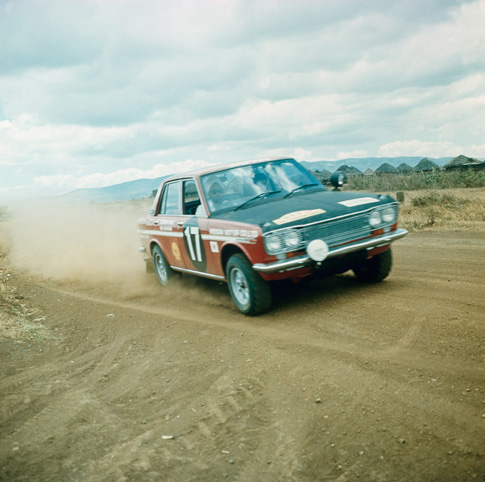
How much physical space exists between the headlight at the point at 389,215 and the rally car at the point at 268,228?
12 millimetres

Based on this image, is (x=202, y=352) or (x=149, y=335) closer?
(x=202, y=352)

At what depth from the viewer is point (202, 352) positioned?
4.99m

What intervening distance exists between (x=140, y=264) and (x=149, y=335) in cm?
616

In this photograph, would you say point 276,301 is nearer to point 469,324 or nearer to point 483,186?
point 469,324

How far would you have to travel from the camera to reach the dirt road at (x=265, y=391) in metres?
2.93

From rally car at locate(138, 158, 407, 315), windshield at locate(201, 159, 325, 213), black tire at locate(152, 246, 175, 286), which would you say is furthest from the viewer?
black tire at locate(152, 246, 175, 286)

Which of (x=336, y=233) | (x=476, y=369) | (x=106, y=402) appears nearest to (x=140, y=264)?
(x=336, y=233)

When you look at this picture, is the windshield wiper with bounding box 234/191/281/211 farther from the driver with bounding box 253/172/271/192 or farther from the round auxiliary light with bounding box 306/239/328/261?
the round auxiliary light with bounding box 306/239/328/261

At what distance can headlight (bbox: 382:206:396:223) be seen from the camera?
6309 mm

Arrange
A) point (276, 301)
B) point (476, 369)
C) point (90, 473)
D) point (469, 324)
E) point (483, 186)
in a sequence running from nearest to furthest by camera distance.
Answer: point (90, 473) → point (476, 369) → point (469, 324) → point (276, 301) → point (483, 186)

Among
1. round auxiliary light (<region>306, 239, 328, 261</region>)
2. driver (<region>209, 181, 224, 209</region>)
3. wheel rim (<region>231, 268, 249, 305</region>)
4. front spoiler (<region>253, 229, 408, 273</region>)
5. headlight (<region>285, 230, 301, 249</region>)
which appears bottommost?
wheel rim (<region>231, 268, 249, 305</region>)

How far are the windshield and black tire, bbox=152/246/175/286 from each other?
197cm

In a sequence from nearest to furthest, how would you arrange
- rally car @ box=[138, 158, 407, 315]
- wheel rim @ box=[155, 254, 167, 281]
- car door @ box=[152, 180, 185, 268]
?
rally car @ box=[138, 158, 407, 315], car door @ box=[152, 180, 185, 268], wheel rim @ box=[155, 254, 167, 281]

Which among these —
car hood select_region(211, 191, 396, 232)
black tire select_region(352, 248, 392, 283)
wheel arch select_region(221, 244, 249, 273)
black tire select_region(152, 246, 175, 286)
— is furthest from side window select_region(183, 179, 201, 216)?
black tire select_region(352, 248, 392, 283)
